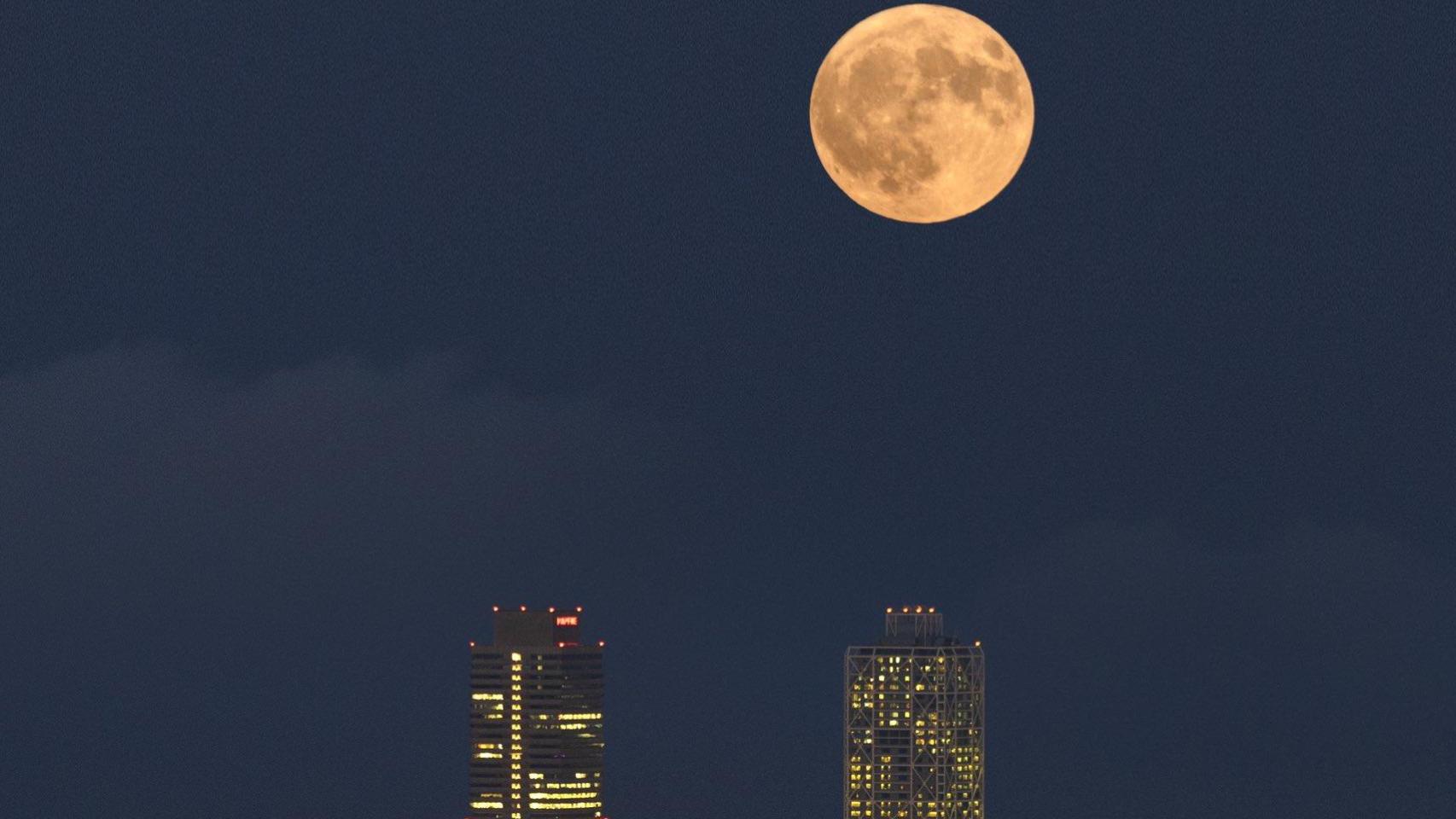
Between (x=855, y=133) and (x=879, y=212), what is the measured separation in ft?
8.91

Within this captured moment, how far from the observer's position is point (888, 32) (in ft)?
303

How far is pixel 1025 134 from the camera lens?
Answer: 94.2 metres

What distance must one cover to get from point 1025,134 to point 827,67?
6596 millimetres

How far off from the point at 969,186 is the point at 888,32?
540 cm

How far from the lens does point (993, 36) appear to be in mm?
93062

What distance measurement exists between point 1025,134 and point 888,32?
5610 millimetres

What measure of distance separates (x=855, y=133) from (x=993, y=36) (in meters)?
5.46

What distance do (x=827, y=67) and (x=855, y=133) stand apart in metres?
3.13

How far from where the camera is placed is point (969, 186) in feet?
302

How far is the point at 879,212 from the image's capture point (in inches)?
3664

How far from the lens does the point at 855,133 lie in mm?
91938

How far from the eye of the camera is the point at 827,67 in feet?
308

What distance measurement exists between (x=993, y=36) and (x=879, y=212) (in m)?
6.49
